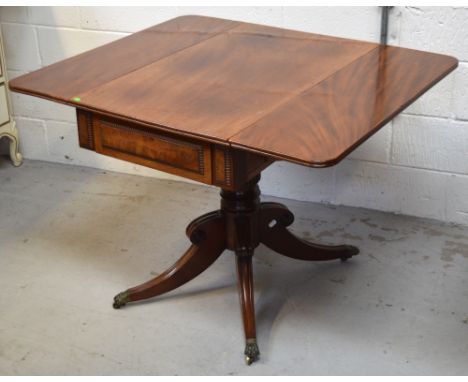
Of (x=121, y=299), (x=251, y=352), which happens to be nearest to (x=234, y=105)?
(x=251, y=352)

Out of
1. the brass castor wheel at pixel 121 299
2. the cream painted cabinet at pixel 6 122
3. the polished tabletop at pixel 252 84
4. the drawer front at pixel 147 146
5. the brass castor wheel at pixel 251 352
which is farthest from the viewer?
the cream painted cabinet at pixel 6 122

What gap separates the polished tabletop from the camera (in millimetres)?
1804

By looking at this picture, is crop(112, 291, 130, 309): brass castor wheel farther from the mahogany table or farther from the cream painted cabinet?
the cream painted cabinet

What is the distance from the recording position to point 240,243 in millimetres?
2312

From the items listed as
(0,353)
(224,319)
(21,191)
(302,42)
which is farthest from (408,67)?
(21,191)

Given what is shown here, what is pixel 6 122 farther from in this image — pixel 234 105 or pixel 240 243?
pixel 234 105

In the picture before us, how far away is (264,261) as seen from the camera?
104 inches

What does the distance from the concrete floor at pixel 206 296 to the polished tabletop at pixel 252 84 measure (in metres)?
0.67

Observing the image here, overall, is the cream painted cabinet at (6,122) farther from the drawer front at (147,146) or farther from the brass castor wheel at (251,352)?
the brass castor wheel at (251,352)

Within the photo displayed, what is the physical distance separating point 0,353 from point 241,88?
96 centimetres

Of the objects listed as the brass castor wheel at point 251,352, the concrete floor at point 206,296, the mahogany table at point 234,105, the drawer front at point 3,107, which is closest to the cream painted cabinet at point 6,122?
the drawer front at point 3,107

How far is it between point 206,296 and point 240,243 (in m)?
0.25

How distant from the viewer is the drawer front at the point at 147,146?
194 centimetres
